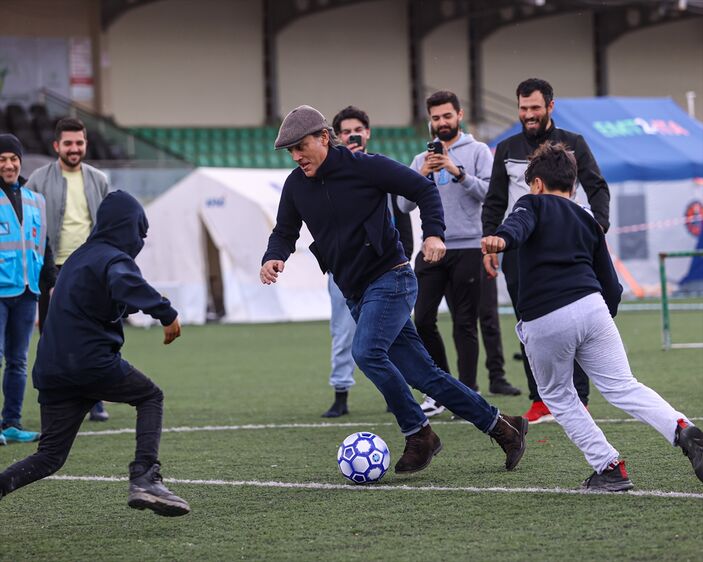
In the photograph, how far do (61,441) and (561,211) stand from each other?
90.2 inches

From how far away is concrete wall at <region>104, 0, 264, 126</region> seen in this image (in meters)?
29.7

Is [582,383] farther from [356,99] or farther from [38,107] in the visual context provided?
[356,99]

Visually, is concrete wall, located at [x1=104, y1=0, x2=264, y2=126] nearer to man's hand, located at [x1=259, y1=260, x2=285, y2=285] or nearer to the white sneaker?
the white sneaker

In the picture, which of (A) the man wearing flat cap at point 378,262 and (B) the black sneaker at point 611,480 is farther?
(A) the man wearing flat cap at point 378,262

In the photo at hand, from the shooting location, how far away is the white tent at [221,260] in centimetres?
2077

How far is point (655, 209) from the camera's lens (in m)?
23.2

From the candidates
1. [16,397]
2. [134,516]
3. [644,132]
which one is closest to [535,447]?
[134,516]

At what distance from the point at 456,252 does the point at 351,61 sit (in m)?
24.9

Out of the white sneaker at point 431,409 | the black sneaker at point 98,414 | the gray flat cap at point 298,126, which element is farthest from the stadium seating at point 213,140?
the gray flat cap at point 298,126

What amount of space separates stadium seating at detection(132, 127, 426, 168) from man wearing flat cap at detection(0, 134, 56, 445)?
65.0 ft

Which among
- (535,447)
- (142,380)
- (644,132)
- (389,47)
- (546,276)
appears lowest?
(535,447)

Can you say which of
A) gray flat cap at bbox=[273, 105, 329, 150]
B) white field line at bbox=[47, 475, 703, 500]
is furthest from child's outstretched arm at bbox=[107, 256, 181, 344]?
white field line at bbox=[47, 475, 703, 500]

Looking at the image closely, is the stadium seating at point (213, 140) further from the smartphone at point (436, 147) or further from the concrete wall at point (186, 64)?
the smartphone at point (436, 147)

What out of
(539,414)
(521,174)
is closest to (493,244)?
(521,174)
